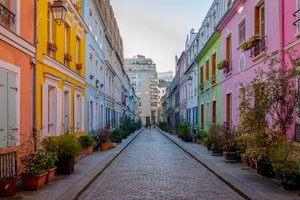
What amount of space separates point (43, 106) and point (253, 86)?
20.8ft

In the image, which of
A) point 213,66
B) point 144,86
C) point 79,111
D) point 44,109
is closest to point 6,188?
point 44,109

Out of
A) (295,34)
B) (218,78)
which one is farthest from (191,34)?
(295,34)

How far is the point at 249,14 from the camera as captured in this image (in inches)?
614

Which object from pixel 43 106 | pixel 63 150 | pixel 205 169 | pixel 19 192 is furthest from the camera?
pixel 205 169

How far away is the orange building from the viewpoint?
9.08 metres

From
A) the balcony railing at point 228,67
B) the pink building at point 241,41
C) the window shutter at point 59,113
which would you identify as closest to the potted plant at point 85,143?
the window shutter at point 59,113

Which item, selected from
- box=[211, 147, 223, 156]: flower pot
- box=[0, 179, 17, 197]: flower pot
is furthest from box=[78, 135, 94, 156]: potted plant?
box=[0, 179, 17, 197]: flower pot

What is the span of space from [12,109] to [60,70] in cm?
533

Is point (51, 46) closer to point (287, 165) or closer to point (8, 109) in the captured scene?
point (8, 109)

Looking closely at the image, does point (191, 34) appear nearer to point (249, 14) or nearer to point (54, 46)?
point (249, 14)

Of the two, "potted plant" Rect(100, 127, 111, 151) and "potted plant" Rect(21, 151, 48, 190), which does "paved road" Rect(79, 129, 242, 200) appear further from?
"potted plant" Rect(100, 127, 111, 151)

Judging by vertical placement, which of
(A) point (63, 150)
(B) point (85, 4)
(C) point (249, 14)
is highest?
(B) point (85, 4)

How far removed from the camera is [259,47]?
14.1 meters

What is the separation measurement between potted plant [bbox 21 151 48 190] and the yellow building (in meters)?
2.32
